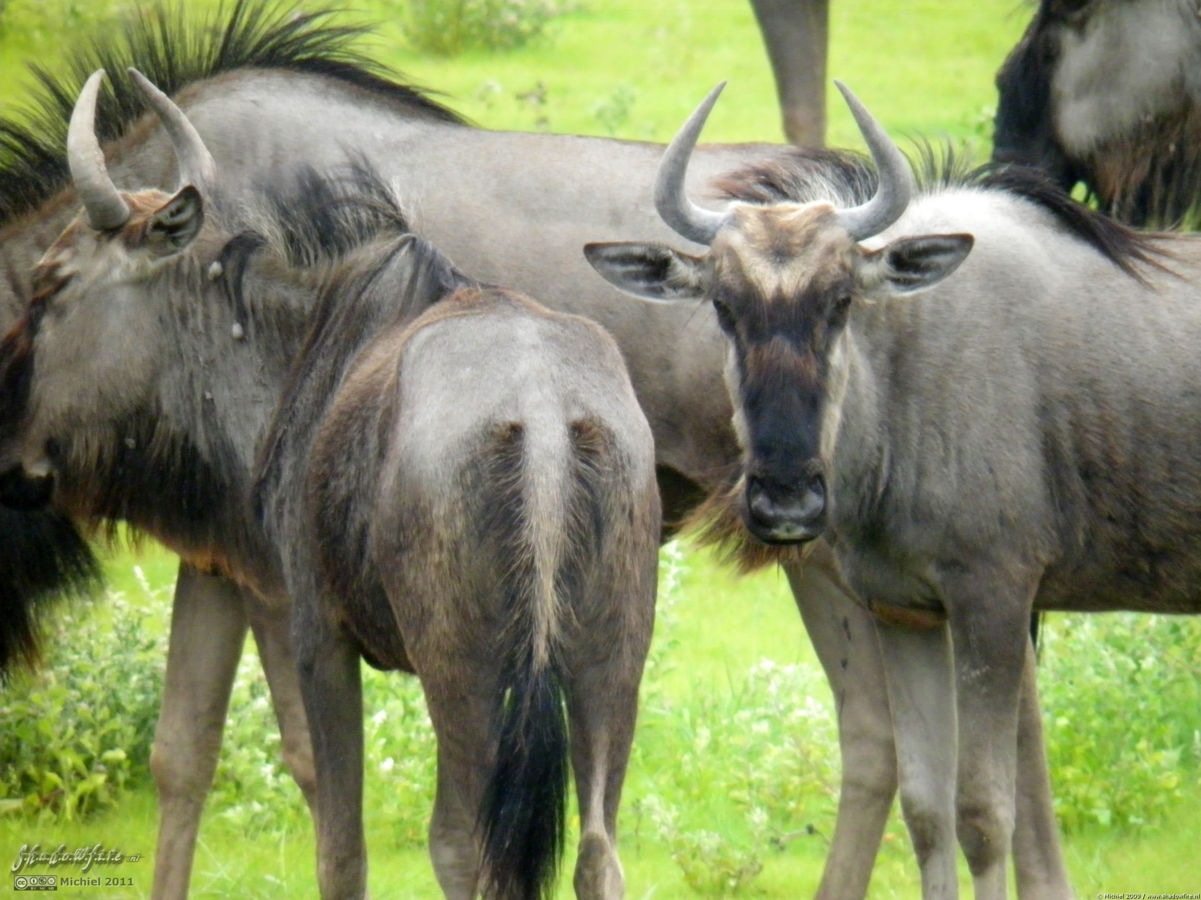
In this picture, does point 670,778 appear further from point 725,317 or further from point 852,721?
point 725,317

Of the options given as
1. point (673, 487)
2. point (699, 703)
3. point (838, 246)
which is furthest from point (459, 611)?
point (699, 703)

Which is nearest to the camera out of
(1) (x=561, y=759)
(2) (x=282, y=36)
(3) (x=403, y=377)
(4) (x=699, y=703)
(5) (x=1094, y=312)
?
(1) (x=561, y=759)

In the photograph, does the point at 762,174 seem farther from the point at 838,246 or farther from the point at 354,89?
the point at 354,89

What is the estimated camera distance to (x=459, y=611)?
3916 millimetres

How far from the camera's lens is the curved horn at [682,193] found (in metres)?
5.02

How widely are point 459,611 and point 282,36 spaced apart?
11.3 ft

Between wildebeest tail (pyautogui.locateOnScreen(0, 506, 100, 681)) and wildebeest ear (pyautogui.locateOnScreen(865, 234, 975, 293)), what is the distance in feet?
9.85

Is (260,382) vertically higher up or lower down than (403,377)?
lower down

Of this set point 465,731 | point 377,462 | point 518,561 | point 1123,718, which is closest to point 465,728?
point 465,731

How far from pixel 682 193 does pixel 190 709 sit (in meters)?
2.39

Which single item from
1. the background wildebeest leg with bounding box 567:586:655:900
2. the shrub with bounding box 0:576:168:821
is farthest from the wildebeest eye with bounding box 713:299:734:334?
the shrub with bounding box 0:576:168:821

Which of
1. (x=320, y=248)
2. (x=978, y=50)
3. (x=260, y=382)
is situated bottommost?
(x=978, y=50)

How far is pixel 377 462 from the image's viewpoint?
4227 millimetres

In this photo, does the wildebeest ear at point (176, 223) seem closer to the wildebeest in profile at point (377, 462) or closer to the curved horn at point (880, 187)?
the wildebeest in profile at point (377, 462)
